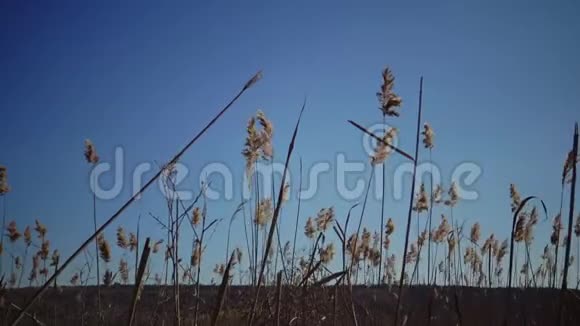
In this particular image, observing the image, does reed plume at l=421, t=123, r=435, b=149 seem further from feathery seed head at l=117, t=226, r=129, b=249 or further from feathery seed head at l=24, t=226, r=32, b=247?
feathery seed head at l=24, t=226, r=32, b=247

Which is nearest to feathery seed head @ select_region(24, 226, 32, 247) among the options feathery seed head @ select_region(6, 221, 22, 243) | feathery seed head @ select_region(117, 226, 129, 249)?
feathery seed head @ select_region(6, 221, 22, 243)

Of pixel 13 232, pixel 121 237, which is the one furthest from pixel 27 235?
pixel 121 237

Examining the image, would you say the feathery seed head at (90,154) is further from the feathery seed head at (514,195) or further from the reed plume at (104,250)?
the feathery seed head at (514,195)

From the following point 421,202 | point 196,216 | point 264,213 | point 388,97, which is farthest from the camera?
point 421,202

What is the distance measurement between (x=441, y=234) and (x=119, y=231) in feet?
19.9

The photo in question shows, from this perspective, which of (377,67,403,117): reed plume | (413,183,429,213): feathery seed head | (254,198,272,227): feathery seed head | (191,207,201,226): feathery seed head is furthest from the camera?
(413,183,429,213): feathery seed head

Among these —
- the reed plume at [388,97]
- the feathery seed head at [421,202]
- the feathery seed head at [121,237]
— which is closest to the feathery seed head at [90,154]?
the feathery seed head at [121,237]

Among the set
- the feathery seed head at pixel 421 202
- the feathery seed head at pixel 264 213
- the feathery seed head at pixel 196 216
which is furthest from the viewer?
the feathery seed head at pixel 421 202

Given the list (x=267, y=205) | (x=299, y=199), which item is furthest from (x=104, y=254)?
(x=299, y=199)

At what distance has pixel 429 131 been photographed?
549cm

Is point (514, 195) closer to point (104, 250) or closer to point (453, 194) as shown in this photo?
point (453, 194)

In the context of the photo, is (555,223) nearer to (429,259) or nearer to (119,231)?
(429,259)

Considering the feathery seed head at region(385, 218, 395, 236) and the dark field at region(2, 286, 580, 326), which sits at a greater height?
the feathery seed head at region(385, 218, 395, 236)

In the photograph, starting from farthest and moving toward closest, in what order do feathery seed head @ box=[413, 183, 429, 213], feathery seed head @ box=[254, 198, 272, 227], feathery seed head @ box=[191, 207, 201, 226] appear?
feathery seed head @ box=[413, 183, 429, 213] → feathery seed head @ box=[191, 207, 201, 226] → feathery seed head @ box=[254, 198, 272, 227]
